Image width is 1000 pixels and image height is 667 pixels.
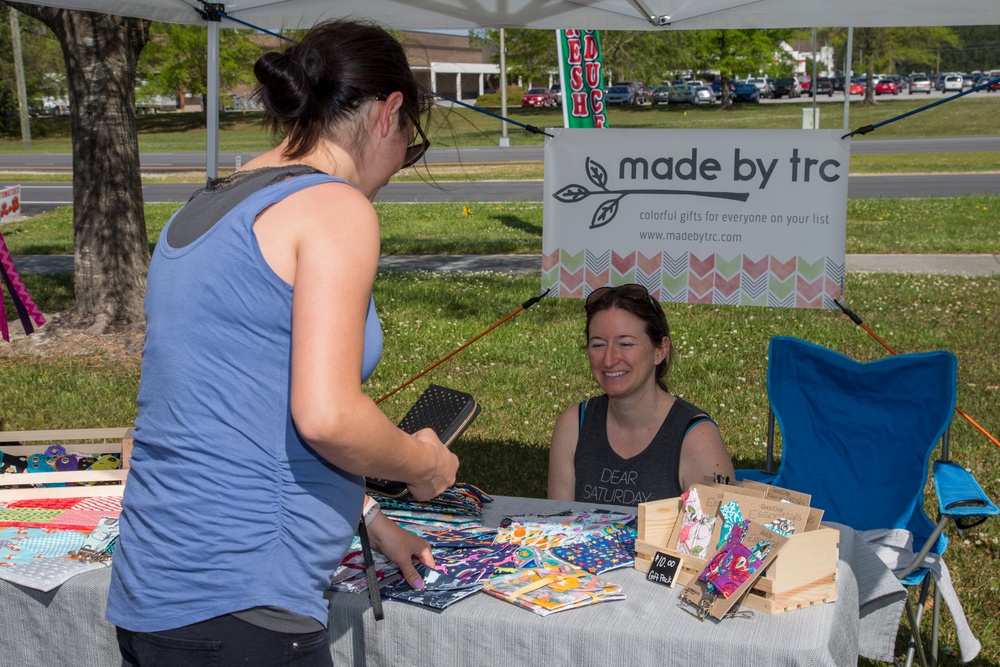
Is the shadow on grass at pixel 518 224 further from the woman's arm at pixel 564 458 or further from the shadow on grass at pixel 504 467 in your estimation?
the woman's arm at pixel 564 458

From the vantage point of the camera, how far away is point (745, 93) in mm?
49375

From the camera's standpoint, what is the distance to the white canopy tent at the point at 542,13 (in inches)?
155

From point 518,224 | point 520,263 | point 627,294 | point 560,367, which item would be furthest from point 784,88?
point 627,294

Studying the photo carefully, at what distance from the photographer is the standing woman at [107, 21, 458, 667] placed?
1.32 m

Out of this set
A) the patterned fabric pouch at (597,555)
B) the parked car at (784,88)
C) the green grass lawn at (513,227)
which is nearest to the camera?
the patterned fabric pouch at (597,555)

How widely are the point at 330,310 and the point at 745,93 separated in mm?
51145

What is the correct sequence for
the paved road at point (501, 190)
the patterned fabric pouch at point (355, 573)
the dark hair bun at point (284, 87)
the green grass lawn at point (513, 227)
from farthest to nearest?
1. the paved road at point (501, 190)
2. the green grass lawn at point (513, 227)
3. the patterned fabric pouch at point (355, 573)
4. the dark hair bun at point (284, 87)

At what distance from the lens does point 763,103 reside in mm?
50094

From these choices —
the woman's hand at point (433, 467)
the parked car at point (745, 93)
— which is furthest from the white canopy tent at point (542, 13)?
the parked car at point (745, 93)

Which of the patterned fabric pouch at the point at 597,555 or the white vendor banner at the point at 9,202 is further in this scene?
the white vendor banner at the point at 9,202

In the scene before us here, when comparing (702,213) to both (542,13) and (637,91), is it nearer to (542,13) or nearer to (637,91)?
(542,13)

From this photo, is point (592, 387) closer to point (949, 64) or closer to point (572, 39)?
point (572, 39)

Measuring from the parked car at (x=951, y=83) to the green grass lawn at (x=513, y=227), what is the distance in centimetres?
4415

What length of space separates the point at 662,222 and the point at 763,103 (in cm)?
4880
